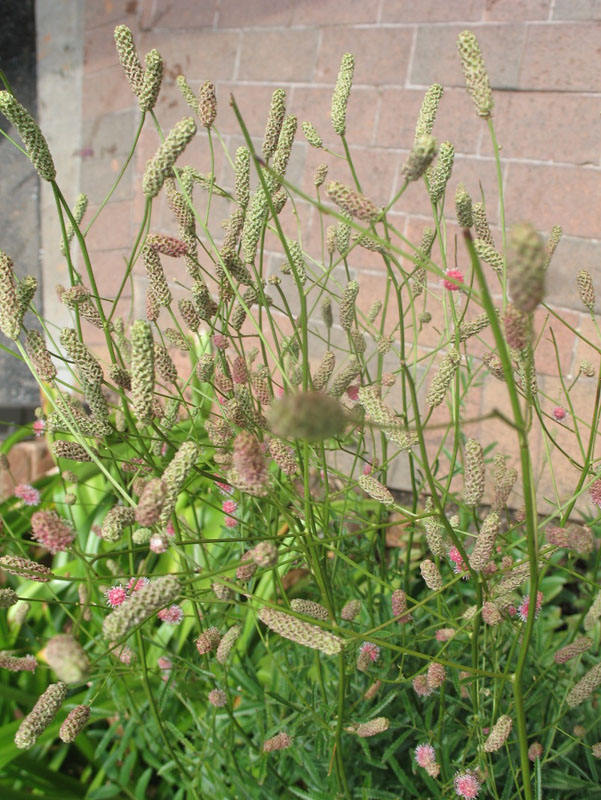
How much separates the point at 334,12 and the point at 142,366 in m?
1.62

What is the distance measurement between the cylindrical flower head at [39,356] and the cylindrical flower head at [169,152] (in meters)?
0.17

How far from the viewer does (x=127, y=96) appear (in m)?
2.12

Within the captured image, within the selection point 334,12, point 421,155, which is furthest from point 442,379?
point 334,12

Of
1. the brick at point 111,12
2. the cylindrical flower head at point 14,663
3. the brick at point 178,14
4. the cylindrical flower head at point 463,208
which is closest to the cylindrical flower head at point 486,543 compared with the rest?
the cylindrical flower head at point 463,208

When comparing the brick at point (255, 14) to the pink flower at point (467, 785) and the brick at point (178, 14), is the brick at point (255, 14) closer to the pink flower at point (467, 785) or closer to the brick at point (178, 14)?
the brick at point (178, 14)

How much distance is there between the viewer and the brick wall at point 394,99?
149 centimetres

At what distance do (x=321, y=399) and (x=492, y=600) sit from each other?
0.39 meters

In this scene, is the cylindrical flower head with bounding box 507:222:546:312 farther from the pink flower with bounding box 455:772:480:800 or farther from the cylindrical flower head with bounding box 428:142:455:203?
the pink flower with bounding box 455:772:480:800

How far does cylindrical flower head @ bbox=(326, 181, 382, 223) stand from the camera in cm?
46

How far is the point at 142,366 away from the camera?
461mm

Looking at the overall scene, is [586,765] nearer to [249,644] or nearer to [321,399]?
[249,644]

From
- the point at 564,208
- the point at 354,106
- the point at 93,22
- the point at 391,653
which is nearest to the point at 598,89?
the point at 564,208

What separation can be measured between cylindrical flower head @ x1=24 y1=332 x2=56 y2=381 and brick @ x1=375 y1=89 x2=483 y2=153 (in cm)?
123

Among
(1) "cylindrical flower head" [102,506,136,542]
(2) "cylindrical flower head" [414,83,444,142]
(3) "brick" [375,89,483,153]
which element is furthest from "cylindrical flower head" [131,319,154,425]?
(3) "brick" [375,89,483,153]
